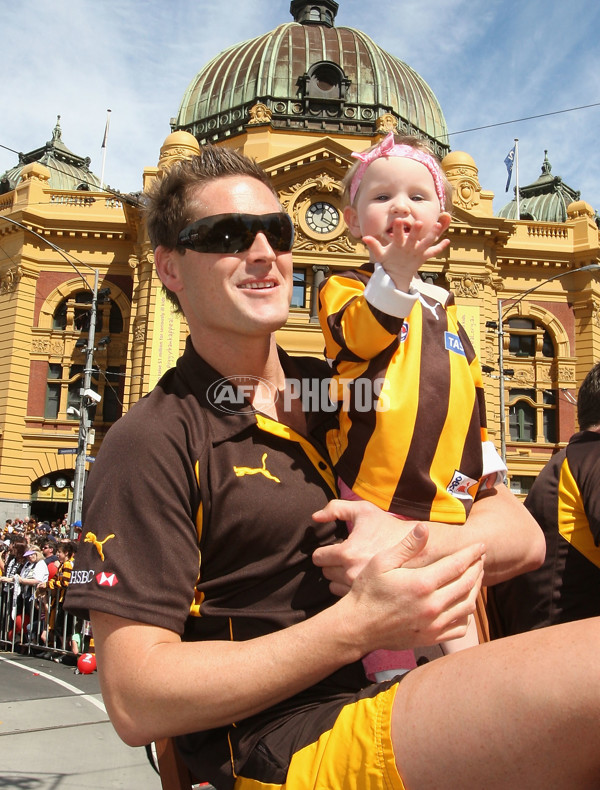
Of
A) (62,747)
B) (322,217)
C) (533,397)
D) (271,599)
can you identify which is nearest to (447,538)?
(271,599)

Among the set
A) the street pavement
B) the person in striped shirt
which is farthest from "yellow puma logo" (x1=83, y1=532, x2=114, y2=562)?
the street pavement

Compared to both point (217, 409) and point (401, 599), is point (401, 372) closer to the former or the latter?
point (217, 409)

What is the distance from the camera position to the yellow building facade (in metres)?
28.8

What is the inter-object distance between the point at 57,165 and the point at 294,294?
18616 mm

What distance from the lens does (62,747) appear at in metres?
4.55

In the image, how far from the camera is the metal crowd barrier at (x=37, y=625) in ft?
33.4

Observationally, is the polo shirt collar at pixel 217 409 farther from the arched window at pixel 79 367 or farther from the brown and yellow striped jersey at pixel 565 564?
the arched window at pixel 79 367

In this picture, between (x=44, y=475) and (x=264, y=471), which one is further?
(x=44, y=475)

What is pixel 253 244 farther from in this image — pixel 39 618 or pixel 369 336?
pixel 39 618

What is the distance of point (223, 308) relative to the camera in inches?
81.7

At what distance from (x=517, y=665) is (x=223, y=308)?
48.3 inches

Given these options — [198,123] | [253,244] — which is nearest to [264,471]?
[253,244]

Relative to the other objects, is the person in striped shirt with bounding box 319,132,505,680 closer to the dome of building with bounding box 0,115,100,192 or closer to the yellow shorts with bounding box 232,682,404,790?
the yellow shorts with bounding box 232,682,404,790

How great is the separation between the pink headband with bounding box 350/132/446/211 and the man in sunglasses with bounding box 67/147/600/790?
41 centimetres
